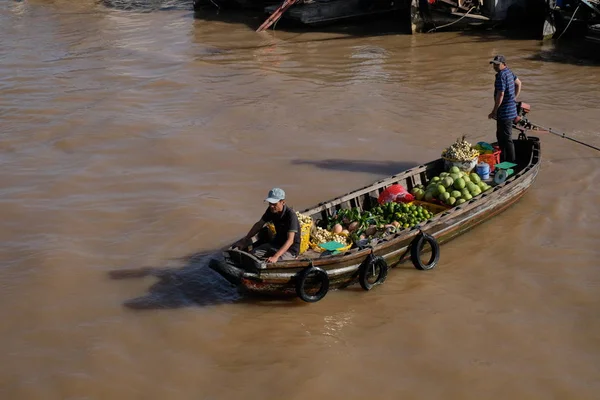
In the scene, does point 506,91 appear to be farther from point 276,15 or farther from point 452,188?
point 276,15

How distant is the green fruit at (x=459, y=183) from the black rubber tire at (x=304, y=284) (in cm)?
248

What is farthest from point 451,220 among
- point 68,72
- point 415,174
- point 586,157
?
point 68,72

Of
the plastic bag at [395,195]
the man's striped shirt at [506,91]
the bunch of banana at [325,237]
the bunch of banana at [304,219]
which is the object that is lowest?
the bunch of banana at [325,237]

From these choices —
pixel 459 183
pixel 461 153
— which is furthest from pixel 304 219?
pixel 461 153

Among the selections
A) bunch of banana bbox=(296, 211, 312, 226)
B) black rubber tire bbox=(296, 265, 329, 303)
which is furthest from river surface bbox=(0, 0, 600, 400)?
bunch of banana bbox=(296, 211, 312, 226)

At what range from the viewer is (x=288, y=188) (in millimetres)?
10898

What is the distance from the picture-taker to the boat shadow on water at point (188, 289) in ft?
26.0

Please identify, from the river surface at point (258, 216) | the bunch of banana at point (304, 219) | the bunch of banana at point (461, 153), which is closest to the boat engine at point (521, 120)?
the river surface at point (258, 216)

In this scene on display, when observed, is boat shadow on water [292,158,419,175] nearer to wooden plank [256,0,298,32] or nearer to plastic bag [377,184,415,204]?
plastic bag [377,184,415,204]

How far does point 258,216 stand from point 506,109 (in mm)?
3826

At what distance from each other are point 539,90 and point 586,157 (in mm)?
3648

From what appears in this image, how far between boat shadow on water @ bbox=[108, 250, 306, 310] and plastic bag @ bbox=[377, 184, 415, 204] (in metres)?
2.01

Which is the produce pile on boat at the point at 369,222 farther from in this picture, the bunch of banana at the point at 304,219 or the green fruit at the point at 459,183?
the green fruit at the point at 459,183

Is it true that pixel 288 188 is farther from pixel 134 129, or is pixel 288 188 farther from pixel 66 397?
pixel 66 397
